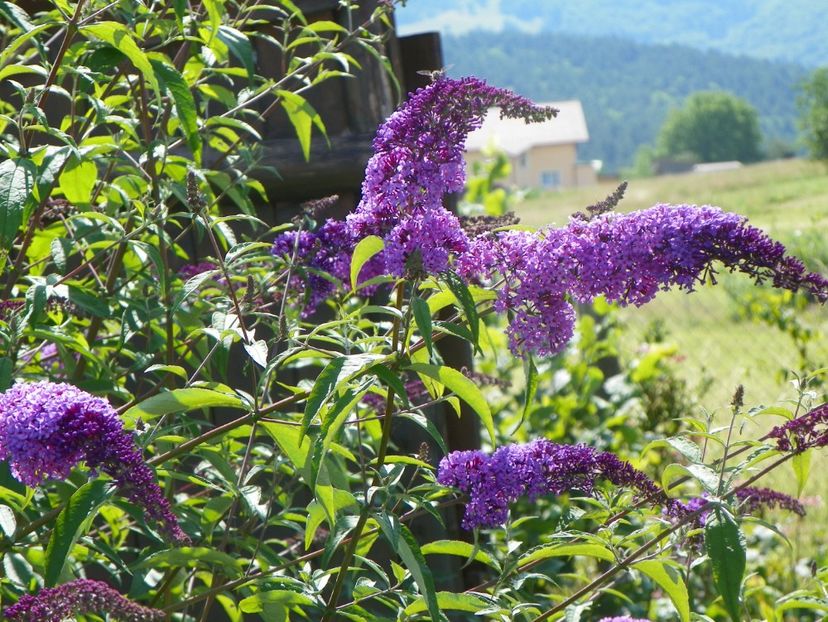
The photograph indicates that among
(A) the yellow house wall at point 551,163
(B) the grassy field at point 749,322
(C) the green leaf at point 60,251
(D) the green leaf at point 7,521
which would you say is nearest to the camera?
(D) the green leaf at point 7,521

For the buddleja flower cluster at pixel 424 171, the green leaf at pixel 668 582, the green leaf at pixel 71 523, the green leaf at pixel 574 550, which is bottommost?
the green leaf at pixel 668 582

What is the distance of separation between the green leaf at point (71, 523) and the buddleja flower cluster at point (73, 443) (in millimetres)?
40

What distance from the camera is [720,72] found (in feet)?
450

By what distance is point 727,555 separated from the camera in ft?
4.00

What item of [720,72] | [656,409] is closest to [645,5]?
[720,72]

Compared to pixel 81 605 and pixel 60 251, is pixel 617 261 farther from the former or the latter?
pixel 60 251

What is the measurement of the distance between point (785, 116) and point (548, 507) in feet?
462

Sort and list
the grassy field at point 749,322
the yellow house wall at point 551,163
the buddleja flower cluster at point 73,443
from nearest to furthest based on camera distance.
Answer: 1. the buddleja flower cluster at point 73,443
2. the grassy field at point 749,322
3. the yellow house wall at point 551,163

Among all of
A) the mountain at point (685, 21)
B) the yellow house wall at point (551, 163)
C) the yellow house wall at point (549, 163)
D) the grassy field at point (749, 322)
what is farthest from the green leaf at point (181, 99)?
the mountain at point (685, 21)

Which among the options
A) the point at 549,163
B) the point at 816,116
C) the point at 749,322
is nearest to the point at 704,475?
the point at 749,322

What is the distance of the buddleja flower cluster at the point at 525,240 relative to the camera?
1.21m

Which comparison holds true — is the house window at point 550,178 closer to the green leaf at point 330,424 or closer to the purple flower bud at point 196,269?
the purple flower bud at point 196,269

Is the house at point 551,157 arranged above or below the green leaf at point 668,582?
below

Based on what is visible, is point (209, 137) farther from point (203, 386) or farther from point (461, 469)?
point (461, 469)
